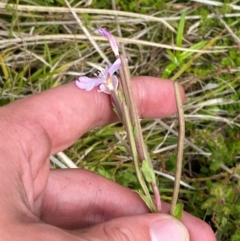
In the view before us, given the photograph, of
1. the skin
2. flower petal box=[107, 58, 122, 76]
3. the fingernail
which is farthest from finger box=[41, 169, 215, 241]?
flower petal box=[107, 58, 122, 76]

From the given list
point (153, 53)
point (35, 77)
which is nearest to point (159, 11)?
point (153, 53)

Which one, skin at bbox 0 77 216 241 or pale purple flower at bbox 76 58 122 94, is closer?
skin at bbox 0 77 216 241

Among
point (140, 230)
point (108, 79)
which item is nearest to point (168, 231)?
point (140, 230)

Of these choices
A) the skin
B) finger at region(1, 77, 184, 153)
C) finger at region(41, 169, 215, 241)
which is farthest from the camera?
finger at region(41, 169, 215, 241)

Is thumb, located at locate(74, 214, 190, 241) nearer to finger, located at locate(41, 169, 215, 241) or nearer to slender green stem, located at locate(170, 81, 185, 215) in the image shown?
slender green stem, located at locate(170, 81, 185, 215)

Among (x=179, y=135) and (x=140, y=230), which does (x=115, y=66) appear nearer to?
(x=179, y=135)

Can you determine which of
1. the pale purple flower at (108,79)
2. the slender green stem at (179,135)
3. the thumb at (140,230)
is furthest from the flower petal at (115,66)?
the thumb at (140,230)

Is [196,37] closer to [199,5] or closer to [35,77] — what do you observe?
[199,5]
